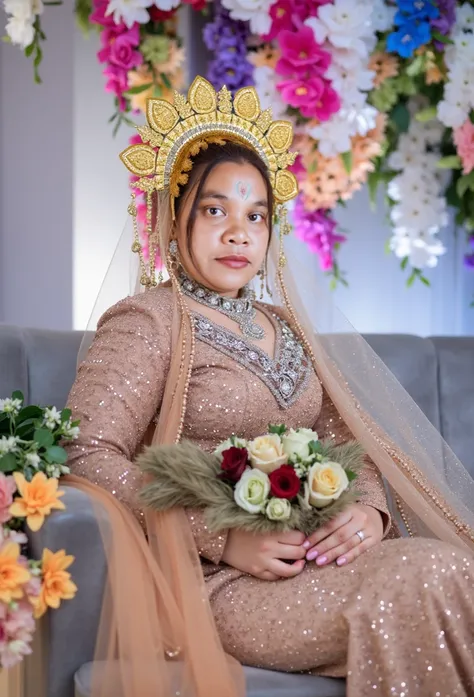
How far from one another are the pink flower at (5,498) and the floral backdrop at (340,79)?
149 cm

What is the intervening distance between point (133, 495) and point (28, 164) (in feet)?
8.45

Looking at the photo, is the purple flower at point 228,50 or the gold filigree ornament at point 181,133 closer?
the gold filigree ornament at point 181,133

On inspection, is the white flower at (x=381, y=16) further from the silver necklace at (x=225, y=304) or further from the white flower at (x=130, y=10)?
the silver necklace at (x=225, y=304)

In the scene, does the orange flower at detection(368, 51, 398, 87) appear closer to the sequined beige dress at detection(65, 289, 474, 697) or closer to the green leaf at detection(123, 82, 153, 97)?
the green leaf at detection(123, 82, 153, 97)

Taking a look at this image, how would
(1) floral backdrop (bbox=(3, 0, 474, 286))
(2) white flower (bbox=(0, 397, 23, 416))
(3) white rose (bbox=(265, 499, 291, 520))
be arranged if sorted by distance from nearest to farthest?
(3) white rose (bbox=(265, 499, 291, 520)), (2) white flower (bbox=(0, 397, 23, 416)), (1) floral backdrop (bbox=(3, 0, 474, 286))

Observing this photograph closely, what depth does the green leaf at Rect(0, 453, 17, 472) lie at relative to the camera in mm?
1881

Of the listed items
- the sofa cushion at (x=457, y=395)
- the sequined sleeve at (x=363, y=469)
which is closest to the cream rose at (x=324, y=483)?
the sequined sleeve at (x=363, y=469)

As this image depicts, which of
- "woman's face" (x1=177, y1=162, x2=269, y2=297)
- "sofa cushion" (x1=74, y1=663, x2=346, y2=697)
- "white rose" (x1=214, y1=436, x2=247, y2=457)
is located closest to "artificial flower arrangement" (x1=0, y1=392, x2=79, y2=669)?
"sofa cushion" (x1=74, y1=663, x2=346, y2=697)

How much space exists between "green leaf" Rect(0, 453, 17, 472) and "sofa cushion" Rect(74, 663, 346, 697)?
37 centimetres

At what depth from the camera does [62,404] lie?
260 centimetres

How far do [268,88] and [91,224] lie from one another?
950 mm

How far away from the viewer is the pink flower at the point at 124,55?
10.2 ft

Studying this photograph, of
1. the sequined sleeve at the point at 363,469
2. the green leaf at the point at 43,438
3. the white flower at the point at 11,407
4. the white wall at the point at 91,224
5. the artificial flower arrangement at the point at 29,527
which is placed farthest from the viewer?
the white wall at the point at 91,224

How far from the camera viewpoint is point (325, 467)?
1.87 meters
